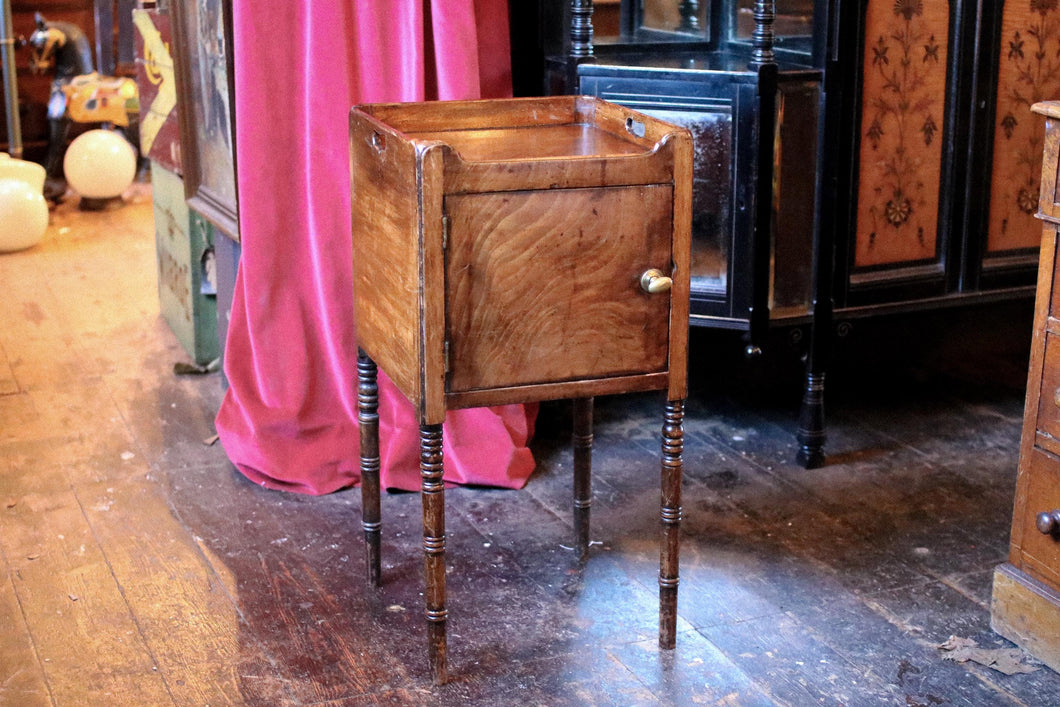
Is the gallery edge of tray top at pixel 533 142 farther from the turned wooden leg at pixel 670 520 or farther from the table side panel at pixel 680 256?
the turned wooden leg at pixel 670 520

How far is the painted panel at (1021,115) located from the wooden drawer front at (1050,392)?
3.38 ft

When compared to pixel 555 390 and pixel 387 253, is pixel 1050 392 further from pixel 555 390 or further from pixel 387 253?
pixel 387 253

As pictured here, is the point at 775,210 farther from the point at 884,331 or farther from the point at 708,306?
the point at 884,331

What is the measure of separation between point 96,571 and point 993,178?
2306 mm

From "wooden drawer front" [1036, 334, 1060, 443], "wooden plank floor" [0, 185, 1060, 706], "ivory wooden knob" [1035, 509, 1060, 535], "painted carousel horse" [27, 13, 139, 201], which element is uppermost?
"painted carousel horse" [27, 13, 139, 201]

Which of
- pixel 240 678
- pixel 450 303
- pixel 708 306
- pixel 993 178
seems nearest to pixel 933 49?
pixel 993 178

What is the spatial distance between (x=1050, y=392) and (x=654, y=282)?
0.77 meters

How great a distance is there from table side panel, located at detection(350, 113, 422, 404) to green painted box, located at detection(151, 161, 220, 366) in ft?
4.85

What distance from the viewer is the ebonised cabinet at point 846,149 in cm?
288

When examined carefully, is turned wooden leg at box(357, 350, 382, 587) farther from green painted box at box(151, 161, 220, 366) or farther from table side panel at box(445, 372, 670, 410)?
green painted box at box(151, 161, 220, 366)

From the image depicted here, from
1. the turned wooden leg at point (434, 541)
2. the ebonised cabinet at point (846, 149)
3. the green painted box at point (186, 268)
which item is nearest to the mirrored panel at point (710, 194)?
the ebonised cabinet at point (846, 149)

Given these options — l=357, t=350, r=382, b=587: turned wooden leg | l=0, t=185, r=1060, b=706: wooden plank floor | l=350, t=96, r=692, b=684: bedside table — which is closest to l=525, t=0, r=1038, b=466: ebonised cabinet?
l=0, t=185, r=1060, b=706: wooden plank floor

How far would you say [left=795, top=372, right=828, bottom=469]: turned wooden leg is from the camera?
3.09m

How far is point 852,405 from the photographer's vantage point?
11.7 ft
